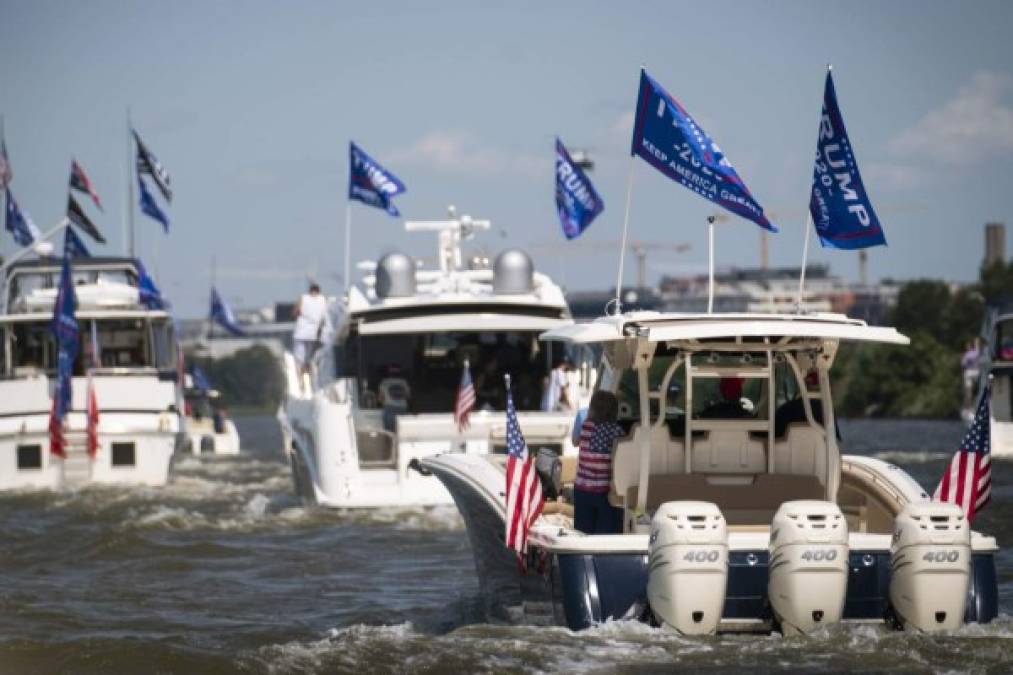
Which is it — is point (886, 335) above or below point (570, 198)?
below

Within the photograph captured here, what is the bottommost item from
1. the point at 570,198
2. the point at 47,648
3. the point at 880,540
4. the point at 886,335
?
the point at 47,648

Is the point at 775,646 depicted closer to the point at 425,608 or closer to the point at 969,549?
the point at 969,549

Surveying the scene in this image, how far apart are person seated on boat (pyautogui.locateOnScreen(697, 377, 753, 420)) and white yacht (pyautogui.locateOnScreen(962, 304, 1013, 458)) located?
25424 mm

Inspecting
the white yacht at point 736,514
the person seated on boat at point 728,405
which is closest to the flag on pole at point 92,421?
the white yacht at point 736,514

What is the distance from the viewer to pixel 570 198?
29062mm

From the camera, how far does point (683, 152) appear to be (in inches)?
612

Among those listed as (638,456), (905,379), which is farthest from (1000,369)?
(905,379)

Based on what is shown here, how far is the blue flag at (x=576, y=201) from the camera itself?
1139 inches

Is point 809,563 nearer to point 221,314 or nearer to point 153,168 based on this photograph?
point 153,168

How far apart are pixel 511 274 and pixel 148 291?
13.3 m

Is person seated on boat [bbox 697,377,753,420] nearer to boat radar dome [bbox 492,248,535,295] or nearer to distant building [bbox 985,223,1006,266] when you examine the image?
boat radar dome [bbox 492,248,535,295]

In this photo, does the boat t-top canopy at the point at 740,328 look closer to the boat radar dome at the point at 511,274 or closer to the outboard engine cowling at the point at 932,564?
the outboard engine cowling at the point at 932,564

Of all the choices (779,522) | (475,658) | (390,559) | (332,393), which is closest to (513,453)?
(475,658)

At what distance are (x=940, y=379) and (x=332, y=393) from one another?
2711 inches
